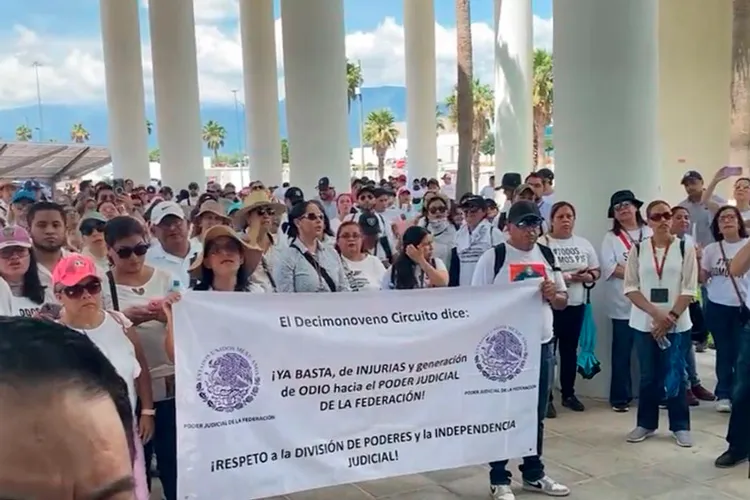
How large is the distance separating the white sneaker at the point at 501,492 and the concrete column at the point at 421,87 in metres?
26.2

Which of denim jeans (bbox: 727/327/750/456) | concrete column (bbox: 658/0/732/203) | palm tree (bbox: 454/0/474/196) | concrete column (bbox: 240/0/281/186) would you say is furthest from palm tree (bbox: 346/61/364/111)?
denim jeans (bbox: 727/327/750/456)

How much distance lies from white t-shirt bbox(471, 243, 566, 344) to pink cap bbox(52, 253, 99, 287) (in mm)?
2804

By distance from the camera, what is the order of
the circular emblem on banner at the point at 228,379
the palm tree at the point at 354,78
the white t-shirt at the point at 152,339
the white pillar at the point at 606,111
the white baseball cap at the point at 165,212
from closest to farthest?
1. the circular emblem on banner at the point at 228,379
2. the white t-shirt at the point at 152,339
3. the white baseball cap at the point at 165,212
4. the white pillar at the point at 606,111
5. the palm tree at the point at 354,78

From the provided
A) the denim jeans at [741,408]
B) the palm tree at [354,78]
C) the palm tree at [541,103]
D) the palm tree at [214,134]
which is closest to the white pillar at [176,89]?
the denim jeans at [741,408]

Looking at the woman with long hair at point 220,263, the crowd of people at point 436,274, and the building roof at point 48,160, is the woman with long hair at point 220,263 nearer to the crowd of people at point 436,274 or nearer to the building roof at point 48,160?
the crowd of people at point 436,274

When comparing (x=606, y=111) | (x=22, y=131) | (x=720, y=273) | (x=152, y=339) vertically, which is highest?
(x=22, y=131)

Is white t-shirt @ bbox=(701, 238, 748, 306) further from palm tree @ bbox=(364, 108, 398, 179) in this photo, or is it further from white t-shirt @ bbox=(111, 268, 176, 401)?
palm tree @ bbox=(364, 108, 398, 179)

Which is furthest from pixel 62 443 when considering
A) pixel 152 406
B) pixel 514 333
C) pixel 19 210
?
pixel 19 210

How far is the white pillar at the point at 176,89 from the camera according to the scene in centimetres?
2491

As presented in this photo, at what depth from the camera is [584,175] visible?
313 inches

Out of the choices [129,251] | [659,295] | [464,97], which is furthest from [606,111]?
[464,97]

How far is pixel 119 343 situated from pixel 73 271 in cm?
48

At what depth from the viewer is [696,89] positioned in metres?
18.2

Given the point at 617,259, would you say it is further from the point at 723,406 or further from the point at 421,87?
the point at 421,87
